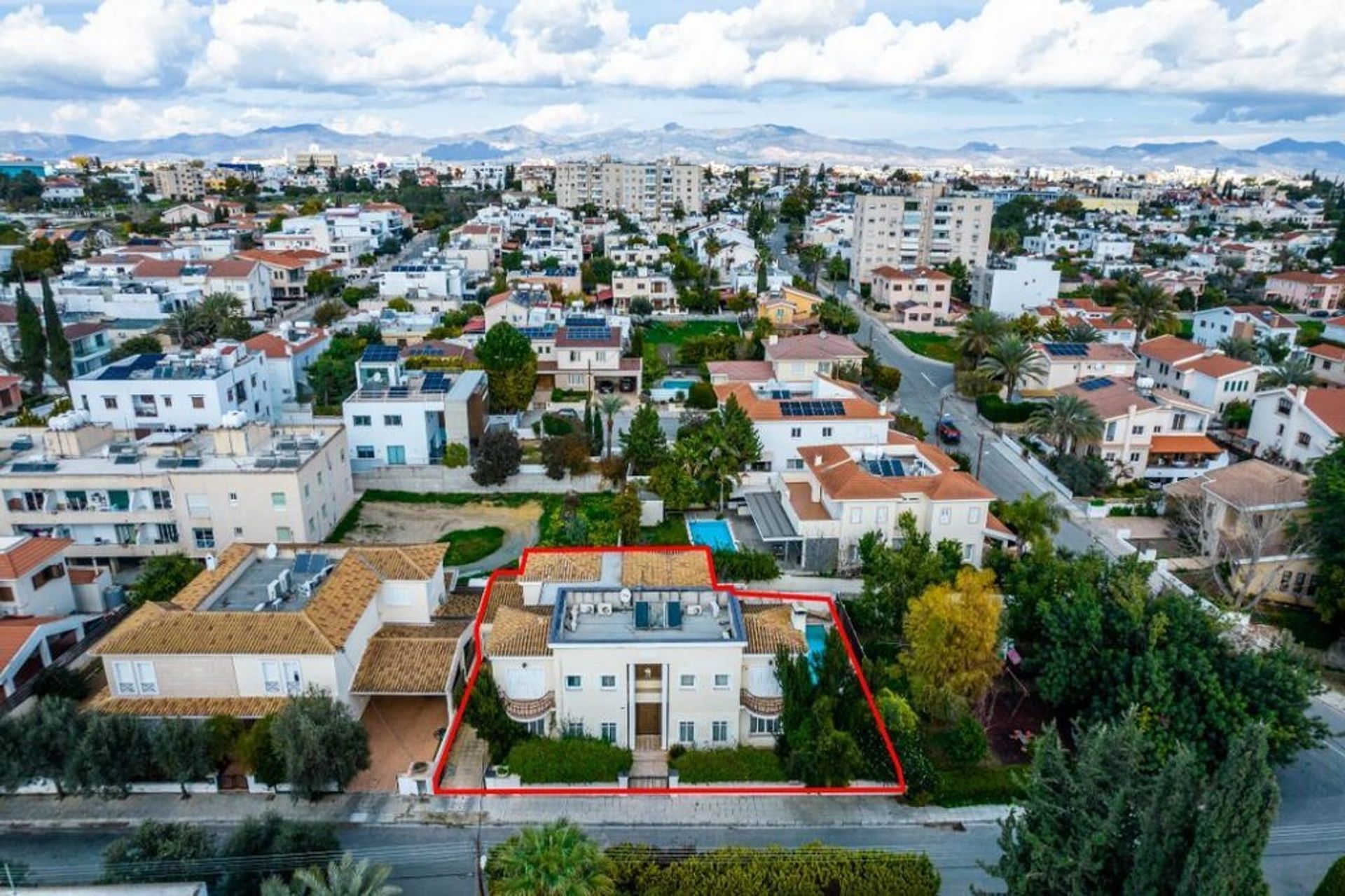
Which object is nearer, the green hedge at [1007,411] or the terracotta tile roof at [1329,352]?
the green hedge at [1007,411]

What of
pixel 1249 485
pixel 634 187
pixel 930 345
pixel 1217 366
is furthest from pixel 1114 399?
pixel 634 187

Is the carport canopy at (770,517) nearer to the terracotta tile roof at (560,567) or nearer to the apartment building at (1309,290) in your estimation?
the terracotta tile roof at (560,567)

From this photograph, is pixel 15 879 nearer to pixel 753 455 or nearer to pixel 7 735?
pixel 7 735

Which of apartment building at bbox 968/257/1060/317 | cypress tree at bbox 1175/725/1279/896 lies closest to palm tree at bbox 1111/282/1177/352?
apartment building at bbox 968/257/1060/317

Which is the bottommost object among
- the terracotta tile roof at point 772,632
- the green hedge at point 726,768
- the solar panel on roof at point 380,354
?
the green hedge at point 726,768

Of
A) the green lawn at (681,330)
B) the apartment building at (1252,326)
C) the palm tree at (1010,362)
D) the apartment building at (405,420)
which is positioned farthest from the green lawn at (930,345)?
the apartment building at (405,420)

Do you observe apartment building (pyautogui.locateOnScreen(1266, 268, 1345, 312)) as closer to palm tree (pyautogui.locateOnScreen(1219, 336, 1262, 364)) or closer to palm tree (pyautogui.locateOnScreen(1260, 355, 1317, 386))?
palm tree (pyautogui.locateOnScreen(1219, 336, 1262, 364))
